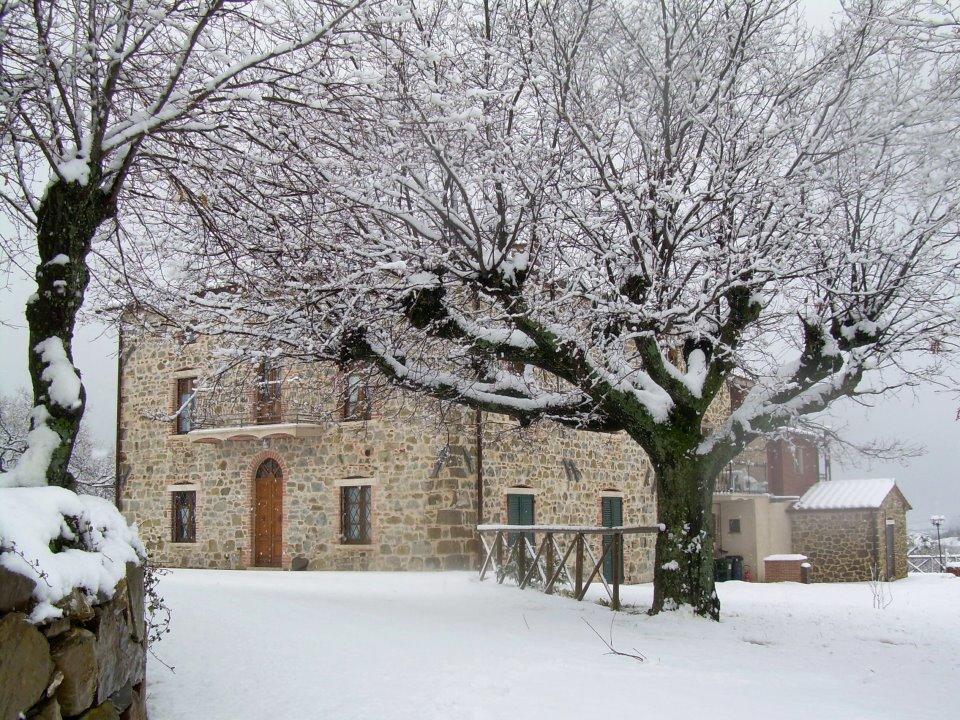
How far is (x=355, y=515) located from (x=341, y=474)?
2.89ft

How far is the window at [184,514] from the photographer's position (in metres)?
20.9

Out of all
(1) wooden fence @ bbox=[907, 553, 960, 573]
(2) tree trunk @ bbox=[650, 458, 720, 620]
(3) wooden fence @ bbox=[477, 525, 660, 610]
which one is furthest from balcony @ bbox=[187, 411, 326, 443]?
(1) wooden fence @ bbox=[907, 553, 960, 573]

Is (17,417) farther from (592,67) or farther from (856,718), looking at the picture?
(856,718)

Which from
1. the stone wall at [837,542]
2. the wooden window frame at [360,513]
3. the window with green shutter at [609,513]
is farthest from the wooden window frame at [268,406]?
the stone wall at [837,542]

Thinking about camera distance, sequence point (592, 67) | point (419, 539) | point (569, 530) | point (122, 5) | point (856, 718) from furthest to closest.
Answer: point (419, 539) → point (569, 530) → point (592, 67) → point (856, 718) → point (122, 5)

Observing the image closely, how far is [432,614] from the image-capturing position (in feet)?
32.7

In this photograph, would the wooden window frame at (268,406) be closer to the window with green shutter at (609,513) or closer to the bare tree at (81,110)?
the window with green shutter at (609,513)

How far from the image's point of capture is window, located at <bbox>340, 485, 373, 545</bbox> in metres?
18.5

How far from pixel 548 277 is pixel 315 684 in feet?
16.7

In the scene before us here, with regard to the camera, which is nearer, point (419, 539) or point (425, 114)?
point (425, 114)

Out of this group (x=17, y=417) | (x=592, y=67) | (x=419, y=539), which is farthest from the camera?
(x=17, y=417)

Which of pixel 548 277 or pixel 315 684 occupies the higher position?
pixel 548 277

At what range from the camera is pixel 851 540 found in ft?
88.6

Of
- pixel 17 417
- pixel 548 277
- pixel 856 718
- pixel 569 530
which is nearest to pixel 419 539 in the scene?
pixel 569 530
